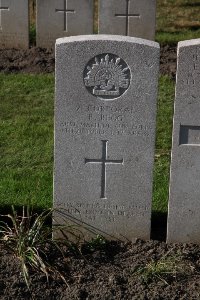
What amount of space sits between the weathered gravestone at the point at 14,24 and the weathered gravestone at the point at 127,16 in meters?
1.13

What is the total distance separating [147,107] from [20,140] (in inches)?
111

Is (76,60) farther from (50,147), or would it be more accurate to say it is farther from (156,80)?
(50,147)

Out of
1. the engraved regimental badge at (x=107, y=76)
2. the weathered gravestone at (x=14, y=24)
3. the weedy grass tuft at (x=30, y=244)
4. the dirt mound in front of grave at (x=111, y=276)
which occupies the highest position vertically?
the weathered gravestone at (x=14, y=24)

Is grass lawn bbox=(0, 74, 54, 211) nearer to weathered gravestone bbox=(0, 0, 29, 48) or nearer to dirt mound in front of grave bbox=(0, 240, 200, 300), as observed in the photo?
dirt mound in front of grave bbox=(0, 240, 200, 300)

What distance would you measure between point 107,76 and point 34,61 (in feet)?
17.6

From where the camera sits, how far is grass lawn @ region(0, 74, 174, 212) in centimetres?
646

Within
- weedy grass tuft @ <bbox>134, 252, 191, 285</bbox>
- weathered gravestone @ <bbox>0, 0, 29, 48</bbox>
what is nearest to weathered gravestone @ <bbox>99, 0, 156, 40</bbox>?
weathered gravestone @ <bbox>0, 0, 29, 48</bbox>

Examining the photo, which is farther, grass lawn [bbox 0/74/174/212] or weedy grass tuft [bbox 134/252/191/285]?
grass lawn [bbox 0/74/174/212]

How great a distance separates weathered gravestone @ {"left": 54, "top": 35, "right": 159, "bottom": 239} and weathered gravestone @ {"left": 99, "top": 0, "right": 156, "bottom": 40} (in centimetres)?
566

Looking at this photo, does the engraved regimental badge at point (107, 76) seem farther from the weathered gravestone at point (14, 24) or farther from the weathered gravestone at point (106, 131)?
the weathered gravestone at point (14, 24)

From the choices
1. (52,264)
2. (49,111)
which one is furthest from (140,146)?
(49,111)

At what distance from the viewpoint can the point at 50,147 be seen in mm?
7570

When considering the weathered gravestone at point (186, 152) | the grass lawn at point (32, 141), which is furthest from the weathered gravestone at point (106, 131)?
the grass lawn at point (32, 141)

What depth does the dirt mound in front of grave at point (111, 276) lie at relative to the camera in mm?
4887
